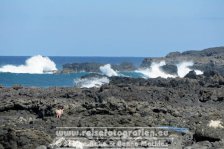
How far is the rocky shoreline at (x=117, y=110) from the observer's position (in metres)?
17.8

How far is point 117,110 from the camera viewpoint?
881 inches

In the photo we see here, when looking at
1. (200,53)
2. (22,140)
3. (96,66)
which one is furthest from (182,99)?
(200,53)

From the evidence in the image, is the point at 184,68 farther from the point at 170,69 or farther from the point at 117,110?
the point at 117,110

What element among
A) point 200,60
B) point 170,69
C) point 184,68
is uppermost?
point 200,60

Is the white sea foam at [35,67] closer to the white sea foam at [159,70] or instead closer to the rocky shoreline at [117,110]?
the white sea foam at [159,70]

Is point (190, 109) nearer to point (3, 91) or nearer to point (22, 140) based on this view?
point (3, 91)

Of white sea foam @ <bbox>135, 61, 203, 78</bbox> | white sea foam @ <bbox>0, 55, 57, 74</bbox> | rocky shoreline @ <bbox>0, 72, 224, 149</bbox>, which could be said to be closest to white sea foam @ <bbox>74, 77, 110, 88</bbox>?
rocky shoreline @ <bbox>0, 72, 224, 149</bbox>

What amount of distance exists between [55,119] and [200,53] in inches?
3576

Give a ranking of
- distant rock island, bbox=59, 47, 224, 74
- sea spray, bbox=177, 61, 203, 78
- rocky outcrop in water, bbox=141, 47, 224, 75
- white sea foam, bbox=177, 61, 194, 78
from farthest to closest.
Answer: white sea foam, bbox=177, 61, 194, 78 → sea spray, bbox=177, 61, 203, 78 → distant rock island, bbox=59, 47, 224, 74 → rocky outcrop in water, bbox=141, 47, 224, 75

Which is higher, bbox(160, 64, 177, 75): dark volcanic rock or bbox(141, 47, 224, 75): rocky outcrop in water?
bbox(141, 47, 224, 75): rocky outcrop in water

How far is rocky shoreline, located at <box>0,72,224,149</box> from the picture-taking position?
58.2ft

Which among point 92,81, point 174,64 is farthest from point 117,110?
point 174,64

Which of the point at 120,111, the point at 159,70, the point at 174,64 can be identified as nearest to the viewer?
the point at 120,111

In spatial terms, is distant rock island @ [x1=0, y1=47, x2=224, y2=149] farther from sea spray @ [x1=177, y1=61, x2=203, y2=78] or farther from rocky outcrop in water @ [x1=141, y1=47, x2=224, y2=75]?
sea spray @ [x1=177, y1=61, x2=203, y2=78]
